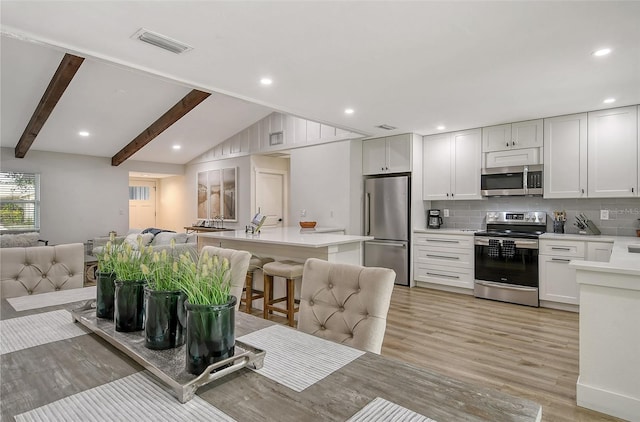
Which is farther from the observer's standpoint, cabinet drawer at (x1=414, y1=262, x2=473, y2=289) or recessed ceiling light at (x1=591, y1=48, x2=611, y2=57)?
cabinet drawer at (x1=414, y1=262, x2=473, y2=289)

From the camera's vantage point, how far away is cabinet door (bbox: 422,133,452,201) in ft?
17.7

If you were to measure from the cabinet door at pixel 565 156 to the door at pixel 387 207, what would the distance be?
6.07 ft

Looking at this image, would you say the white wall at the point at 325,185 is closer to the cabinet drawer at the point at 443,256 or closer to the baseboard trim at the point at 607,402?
the cabinet drawer at the point at 443,256

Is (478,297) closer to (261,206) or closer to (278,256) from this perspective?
(278,256)

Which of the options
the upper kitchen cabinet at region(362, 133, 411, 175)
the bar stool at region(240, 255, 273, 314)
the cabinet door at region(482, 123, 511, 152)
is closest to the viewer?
the bar stool at region(240, 255, 273, 314)

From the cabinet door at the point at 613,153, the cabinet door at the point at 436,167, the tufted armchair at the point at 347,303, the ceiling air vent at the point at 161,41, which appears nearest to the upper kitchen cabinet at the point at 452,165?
the cabinet door at the point at 436,167

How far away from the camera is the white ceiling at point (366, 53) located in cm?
215

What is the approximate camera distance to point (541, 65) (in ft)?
9.55

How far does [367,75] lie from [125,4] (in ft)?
6.32

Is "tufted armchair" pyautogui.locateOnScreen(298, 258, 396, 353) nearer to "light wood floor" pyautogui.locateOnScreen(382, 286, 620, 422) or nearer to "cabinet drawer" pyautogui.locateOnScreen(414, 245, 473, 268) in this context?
"light wood floor" pyautogui.locateOnScreen(382, 286, 620, 422)

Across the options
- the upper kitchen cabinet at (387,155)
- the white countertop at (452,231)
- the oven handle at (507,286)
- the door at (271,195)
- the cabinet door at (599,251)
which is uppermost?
the upper kitchen cabinet at (387,155)

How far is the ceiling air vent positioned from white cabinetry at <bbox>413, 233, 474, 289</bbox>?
405 centimetres

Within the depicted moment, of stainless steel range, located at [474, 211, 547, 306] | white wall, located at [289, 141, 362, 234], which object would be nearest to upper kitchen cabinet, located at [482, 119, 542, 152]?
stainless steel range, located at [474, 211, 547, 306]

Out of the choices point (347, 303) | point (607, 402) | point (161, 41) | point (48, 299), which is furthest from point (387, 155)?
point (48, 299)
